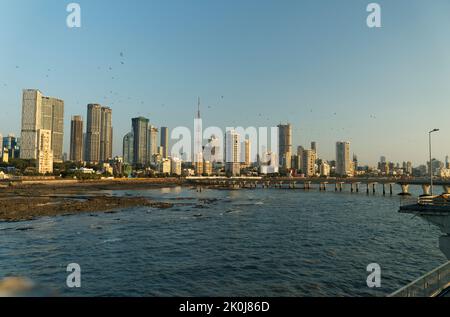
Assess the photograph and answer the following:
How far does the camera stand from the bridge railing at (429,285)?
11.0m

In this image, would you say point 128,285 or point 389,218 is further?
point 389,218

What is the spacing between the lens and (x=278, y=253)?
31844 mm

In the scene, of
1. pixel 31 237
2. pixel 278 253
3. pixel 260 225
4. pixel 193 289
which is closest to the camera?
pixel 193 289

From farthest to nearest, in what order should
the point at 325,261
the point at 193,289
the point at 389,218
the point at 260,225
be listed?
the point at 389,218 → the point at 260,225 → the point at 325,261 → the point at 193,289

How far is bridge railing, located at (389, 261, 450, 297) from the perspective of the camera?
433 inches

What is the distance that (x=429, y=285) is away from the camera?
1220 centimetres

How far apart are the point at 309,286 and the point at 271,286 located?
256 cm
